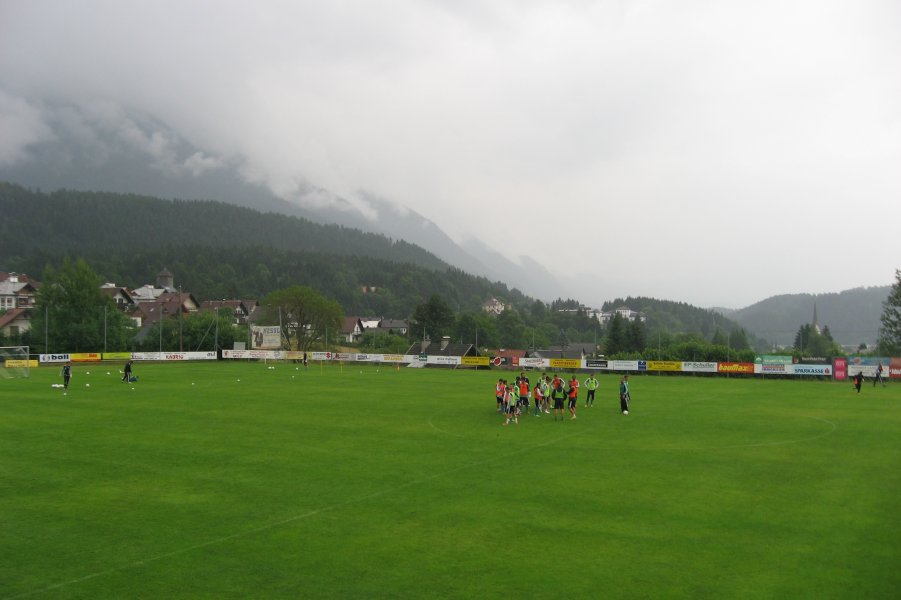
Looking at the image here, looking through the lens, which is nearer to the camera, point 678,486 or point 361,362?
point 678,486

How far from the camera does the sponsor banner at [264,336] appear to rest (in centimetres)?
8444

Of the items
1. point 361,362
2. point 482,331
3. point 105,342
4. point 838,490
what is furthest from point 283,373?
point 482,331

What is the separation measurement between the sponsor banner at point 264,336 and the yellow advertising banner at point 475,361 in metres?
24.8

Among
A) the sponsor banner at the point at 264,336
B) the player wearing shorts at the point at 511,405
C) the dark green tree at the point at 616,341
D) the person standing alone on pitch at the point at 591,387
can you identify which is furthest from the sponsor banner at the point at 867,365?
the sponsor banner at the point at 264,336

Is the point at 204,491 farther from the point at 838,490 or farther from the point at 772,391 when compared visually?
the point at 772,391

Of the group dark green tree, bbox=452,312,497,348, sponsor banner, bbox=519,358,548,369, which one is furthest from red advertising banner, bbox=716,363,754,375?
dark green tree, bbox=452,312,497,348

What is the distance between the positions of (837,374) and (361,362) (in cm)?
4787

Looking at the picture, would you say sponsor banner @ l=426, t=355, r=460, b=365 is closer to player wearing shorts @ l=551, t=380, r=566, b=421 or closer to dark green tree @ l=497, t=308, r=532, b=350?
player wearing shorts @ l=551, t=380, r=566, b=421

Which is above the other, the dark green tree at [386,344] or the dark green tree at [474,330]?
the dark green tree at [474,330]

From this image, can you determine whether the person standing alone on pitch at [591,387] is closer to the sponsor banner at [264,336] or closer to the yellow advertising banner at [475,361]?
the yellow advertising banner at [475,361]

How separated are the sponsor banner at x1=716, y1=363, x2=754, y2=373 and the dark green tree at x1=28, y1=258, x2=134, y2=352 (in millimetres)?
65505

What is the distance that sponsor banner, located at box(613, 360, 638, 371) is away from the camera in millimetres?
65500

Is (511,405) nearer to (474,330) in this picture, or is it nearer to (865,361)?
(865,361)

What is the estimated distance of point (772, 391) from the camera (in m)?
44.3
